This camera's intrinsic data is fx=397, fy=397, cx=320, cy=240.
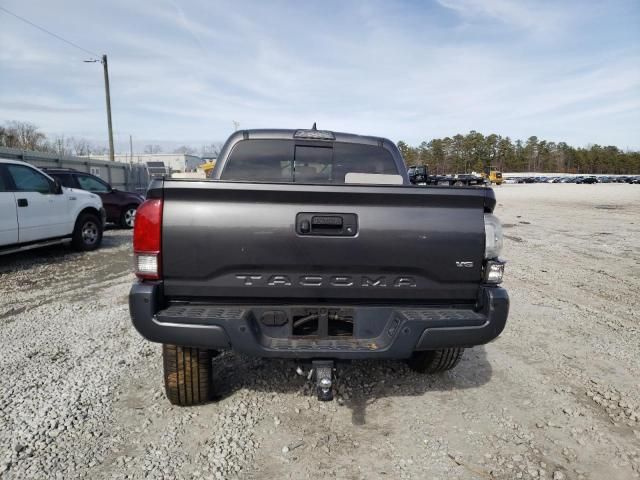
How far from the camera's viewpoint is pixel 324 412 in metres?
2.82

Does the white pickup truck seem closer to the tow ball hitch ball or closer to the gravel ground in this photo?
the gravel ground

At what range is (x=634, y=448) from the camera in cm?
248

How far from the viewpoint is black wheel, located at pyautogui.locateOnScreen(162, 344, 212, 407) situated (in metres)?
2.61

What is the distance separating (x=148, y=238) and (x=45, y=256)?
7.30 meters

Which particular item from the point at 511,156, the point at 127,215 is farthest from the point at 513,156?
the point at 127,215

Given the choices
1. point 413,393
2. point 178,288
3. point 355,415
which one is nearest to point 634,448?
point 413,393

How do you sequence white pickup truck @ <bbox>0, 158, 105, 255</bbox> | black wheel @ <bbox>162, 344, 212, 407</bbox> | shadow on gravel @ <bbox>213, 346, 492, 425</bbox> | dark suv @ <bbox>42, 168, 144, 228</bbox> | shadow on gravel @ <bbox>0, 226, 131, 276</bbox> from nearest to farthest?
black wheel @ <bbox>162, 344, 212, 407</bbox>
shadow on gravel @ <bbox>213, 346, 492, 425</bbox>
white pickup truck @ <bbox>0, 158, 105, 255</bbox>
shadow on gravel @ <bbox>0, 226, 131, 276</bbox>
dark suv @ <bbox>42, 168, 144, 228</bbox>

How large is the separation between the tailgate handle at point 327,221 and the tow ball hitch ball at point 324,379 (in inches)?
31.2

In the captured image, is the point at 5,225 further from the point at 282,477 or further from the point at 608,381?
the point at 608,381

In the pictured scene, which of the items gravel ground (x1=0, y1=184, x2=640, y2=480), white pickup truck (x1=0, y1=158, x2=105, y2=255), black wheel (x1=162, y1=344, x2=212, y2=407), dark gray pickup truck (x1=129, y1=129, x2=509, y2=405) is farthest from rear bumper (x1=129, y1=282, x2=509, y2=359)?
white pickup truck (x1=0, y1=158, x2=105, y2=255)

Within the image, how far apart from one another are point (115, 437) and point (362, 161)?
2.90 meters

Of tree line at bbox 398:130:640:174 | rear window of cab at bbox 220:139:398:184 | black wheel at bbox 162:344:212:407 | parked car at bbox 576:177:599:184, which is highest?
tree line at bbox 398:130:640:174

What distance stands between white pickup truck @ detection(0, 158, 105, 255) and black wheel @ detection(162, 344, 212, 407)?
551cm

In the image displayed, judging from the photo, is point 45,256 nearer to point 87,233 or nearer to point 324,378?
point 87,233
